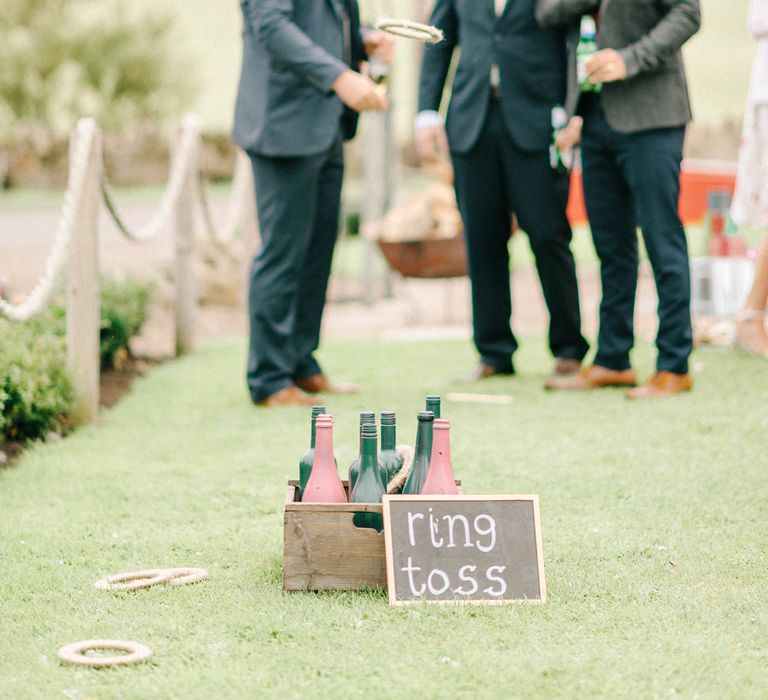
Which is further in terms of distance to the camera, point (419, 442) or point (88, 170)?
point (88, 170)

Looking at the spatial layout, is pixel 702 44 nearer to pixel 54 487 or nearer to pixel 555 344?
pixel 555 344

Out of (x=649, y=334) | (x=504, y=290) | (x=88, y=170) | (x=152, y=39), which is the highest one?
(x=152, y=39)

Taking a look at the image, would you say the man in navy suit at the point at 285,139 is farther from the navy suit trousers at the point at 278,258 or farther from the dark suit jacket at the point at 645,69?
the dark suit jacket at the point at 645,69

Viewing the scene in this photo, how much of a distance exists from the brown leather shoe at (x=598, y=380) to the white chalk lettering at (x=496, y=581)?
2545mm

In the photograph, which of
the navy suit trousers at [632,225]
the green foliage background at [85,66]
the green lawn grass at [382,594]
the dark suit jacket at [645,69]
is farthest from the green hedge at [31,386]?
the green foliage background at [85,66]

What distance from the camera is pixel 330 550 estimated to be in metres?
2.42

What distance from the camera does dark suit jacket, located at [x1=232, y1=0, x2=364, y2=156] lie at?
4.32 meters

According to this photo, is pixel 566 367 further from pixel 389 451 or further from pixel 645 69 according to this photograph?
pixel 389 451

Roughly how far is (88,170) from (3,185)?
17433mm

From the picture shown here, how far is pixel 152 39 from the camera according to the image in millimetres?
25391

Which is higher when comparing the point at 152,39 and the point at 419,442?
the point at 152,39

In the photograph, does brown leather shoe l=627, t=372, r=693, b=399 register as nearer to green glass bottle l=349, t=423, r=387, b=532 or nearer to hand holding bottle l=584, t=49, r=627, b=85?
hand holding bottle l=584, t=49, r=627, b=85

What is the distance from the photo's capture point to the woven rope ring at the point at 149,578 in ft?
8.09

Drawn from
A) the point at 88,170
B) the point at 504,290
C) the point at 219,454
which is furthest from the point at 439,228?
the point at 219,454
